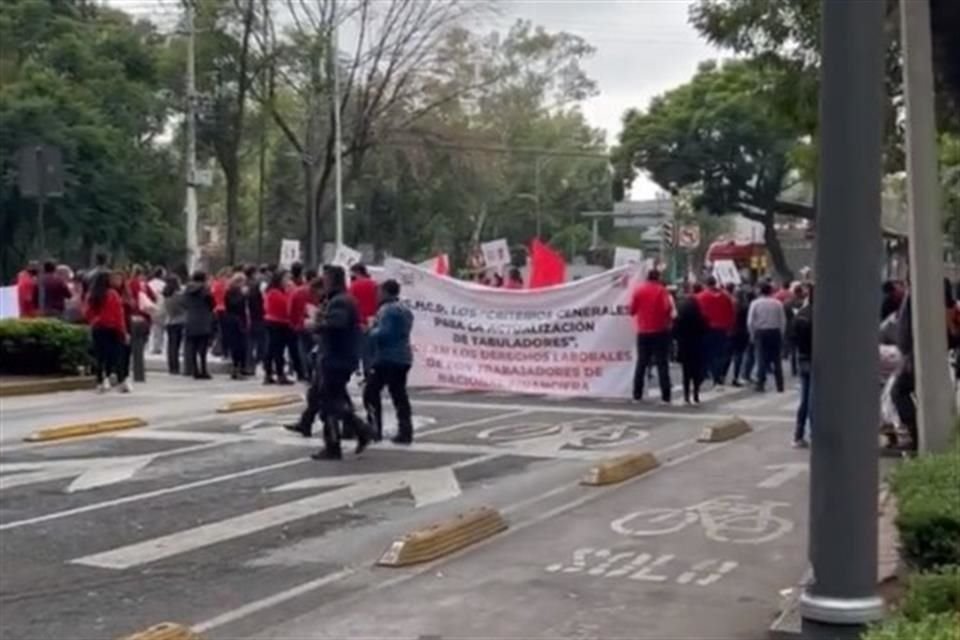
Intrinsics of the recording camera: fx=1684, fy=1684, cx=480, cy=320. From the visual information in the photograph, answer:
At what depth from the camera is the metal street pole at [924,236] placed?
12.7m

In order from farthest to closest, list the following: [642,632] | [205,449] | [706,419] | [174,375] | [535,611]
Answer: [174,375] → [706,419] → [205,449] → [535,611] → [642,632]

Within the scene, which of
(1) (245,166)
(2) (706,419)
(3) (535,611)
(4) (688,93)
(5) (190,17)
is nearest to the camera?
(3) (535,611)

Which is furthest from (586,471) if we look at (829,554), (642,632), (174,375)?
(174,375)

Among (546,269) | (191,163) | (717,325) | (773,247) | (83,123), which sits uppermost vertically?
(83,123)

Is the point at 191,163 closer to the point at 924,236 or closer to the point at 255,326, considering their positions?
the point at 255,326

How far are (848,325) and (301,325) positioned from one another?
64.5 feet

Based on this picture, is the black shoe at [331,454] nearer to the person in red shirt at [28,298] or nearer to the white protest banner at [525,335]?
the white protest banner at [525,335]

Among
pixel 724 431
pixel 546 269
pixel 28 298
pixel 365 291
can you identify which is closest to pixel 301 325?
pixel 365 291

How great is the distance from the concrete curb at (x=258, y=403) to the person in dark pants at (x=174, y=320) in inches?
198

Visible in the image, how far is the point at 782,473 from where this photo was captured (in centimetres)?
1550

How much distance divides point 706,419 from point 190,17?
33.3 meters

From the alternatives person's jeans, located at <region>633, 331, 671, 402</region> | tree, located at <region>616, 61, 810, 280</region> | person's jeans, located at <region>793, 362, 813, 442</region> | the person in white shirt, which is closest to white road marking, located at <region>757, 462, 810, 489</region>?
person's jeans, located at <region>793, 362, 813, 442</region>

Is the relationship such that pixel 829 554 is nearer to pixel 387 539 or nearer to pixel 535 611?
pixel 535 611

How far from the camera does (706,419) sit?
69.3 feet
